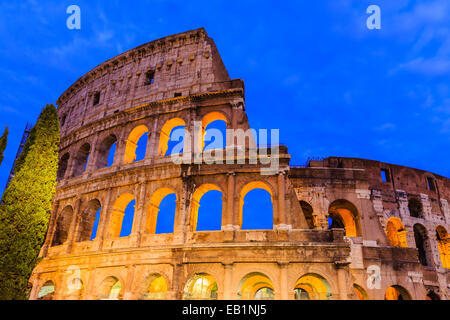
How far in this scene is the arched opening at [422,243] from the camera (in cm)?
2094

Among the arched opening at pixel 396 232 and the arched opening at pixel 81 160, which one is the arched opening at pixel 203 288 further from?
the arched opening at pixel 396 232

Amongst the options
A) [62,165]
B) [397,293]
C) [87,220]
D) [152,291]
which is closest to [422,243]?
[397,293]

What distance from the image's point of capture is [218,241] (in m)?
14.5

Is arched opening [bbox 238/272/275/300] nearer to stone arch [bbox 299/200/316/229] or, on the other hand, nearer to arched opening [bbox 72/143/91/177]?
stone arch [bbox 299/200/316/229]

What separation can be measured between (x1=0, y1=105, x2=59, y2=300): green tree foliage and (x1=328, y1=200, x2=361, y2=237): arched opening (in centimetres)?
1526

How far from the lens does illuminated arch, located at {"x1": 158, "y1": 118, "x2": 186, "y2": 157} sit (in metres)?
18.2

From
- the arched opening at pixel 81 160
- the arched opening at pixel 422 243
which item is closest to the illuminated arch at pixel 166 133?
the arched opening at pixel 81 160

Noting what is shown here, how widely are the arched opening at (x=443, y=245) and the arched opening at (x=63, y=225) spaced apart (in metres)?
23.7

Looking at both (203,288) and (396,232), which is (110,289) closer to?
(203,288)

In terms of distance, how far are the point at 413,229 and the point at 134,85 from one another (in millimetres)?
19852

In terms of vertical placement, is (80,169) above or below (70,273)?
above
